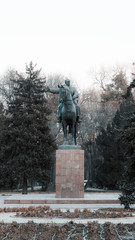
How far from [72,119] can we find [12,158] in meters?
8.12

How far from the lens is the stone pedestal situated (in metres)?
16.4

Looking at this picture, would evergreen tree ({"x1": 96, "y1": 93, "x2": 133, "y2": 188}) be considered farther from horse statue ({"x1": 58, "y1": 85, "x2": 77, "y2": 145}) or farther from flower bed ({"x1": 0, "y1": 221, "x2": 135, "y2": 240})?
flower bed ({"x1": 0, "y1": 221, "x2": 135, "y2": 240})

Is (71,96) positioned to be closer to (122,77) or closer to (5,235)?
(5,235)

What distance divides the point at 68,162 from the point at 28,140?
275 inches

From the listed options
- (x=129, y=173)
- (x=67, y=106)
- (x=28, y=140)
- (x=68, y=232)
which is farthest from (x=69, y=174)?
(x=68, y=232)

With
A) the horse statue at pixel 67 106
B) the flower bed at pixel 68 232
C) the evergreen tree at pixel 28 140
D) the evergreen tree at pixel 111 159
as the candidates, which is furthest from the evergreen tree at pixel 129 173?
the evergreen tree at pixel 111 159

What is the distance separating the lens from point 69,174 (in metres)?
16.6

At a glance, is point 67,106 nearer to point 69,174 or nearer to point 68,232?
point 69,174

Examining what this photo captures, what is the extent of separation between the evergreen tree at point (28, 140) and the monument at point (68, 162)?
19.7ft

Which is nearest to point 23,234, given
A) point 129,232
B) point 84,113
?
point 129,232

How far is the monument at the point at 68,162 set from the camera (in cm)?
1644

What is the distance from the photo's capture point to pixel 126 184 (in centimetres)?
1183

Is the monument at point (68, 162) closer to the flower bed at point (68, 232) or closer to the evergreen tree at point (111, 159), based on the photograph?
the evergreen tree at point (111, 159)

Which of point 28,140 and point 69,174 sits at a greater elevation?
point 28,140
